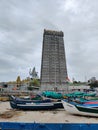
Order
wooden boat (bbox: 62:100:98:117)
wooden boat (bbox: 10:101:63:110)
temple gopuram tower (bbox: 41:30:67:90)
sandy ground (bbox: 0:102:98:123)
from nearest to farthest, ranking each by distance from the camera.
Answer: sandy ground (bbox: 0:102:98:123) < wooden boat (bbox: 62:100:98:117) < wooden boat (bbox: 10:101:63:110) < temple gopuram tower (bbox: 41:30:67:90)

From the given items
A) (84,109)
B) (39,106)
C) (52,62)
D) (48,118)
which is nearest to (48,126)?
(48,118)

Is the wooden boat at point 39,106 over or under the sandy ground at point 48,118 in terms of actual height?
over

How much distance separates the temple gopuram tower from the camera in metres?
88.4

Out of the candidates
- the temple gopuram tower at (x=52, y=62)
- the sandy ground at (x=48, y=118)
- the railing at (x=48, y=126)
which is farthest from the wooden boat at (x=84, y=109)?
the temple gopuram tower at (x=52, y=62)

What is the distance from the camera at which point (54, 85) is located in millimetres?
88500

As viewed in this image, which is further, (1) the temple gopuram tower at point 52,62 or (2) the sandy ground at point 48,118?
(1) the temple gopuram tower at point 52,62

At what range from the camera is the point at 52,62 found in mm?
90938

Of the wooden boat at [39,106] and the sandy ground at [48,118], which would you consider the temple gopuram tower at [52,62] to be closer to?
the wooden boat at [39,106]

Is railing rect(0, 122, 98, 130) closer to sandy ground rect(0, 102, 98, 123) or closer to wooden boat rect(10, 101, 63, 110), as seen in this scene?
sandy ground rect(0, 102, 98, 123)

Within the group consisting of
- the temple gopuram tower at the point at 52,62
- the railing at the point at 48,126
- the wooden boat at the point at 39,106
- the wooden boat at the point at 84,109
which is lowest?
the railing at the point at 48,126

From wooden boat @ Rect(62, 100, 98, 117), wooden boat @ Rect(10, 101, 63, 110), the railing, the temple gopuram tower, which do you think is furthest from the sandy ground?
the temple gopuram tower

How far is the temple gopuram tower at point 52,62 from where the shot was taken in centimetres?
8844

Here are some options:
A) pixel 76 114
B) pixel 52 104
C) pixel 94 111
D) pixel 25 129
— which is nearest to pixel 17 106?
pixel 52 104

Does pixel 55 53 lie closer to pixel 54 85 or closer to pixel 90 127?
pixel 54 85
